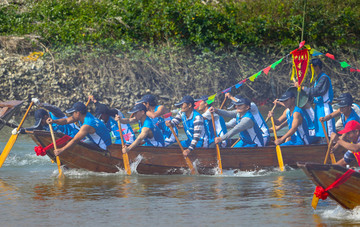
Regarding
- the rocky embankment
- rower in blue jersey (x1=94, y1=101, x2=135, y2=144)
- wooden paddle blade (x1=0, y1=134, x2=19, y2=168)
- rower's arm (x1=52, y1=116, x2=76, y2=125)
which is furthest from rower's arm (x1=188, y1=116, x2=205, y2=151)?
the rocky embankment

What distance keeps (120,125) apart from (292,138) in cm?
342

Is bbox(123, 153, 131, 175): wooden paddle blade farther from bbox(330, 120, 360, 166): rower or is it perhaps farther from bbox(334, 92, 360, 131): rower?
bbox(330, 120, 360, 166): rower

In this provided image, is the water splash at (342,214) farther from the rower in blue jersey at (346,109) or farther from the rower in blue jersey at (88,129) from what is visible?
the rower in blue jersey at (88,129)

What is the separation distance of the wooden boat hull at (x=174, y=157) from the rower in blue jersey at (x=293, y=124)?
11.4 inches

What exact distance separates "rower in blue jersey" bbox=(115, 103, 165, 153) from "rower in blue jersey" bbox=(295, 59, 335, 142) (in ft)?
9.74

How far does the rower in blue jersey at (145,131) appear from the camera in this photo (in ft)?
43.1

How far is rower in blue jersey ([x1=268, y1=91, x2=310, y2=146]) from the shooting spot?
1316 cm

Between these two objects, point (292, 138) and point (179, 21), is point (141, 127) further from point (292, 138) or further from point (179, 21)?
point (179, 21)

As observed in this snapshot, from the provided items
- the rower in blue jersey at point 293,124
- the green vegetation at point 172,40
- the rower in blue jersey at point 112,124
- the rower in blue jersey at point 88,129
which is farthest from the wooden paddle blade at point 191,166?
the green vegetation at point 172,40

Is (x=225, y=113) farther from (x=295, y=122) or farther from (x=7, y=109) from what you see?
(x=7, y=109)

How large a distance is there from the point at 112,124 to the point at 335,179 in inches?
259

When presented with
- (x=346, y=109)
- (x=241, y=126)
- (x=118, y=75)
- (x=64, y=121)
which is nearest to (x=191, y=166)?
(x=241, y=126)

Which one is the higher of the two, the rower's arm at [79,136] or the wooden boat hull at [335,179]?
the rower's arm at [79,136]

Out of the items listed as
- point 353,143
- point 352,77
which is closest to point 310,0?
point 352,77
